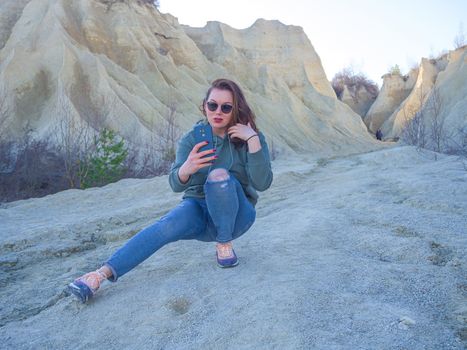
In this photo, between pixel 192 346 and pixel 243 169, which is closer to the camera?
pixel 192 346

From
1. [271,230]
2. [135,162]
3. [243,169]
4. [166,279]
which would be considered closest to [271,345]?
[166,279]

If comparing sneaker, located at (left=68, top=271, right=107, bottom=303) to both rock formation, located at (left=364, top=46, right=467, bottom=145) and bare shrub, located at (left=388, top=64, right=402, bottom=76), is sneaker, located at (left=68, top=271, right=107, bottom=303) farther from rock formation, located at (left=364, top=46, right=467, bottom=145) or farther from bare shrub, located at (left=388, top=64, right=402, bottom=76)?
bare shrub, located at (left=388, top=64, right=402, bottom=76)

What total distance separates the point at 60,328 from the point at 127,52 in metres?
13.9

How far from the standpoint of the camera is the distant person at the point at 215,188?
2117mm

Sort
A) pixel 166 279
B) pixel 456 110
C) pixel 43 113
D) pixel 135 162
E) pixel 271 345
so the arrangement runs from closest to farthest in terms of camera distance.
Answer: pixel 271 345 < pixel 166 279 < pixel 135 162 < pixel 43 113 < pixel 456 110

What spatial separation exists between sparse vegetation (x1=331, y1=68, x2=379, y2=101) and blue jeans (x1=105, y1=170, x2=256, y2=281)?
30.0m

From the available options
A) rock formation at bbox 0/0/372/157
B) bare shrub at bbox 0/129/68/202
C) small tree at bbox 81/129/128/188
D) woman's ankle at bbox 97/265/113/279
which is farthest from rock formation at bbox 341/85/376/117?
woman's ankle at bbox 97/265/113/279

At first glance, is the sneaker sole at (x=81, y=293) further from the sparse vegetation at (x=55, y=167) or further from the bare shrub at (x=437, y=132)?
the bare shrub at (x=437, y=132)

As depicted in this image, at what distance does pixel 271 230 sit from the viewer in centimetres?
298

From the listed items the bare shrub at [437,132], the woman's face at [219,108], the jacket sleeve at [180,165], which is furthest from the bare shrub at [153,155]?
the woman's face at [219,108]

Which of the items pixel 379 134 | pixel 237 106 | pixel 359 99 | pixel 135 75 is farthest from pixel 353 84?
Result: pixel 237 106

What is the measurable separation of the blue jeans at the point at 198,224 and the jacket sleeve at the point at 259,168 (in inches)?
3.8

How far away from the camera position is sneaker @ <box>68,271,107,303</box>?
2.02 meters

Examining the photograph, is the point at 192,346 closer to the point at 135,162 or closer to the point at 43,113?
the point at 135,162
